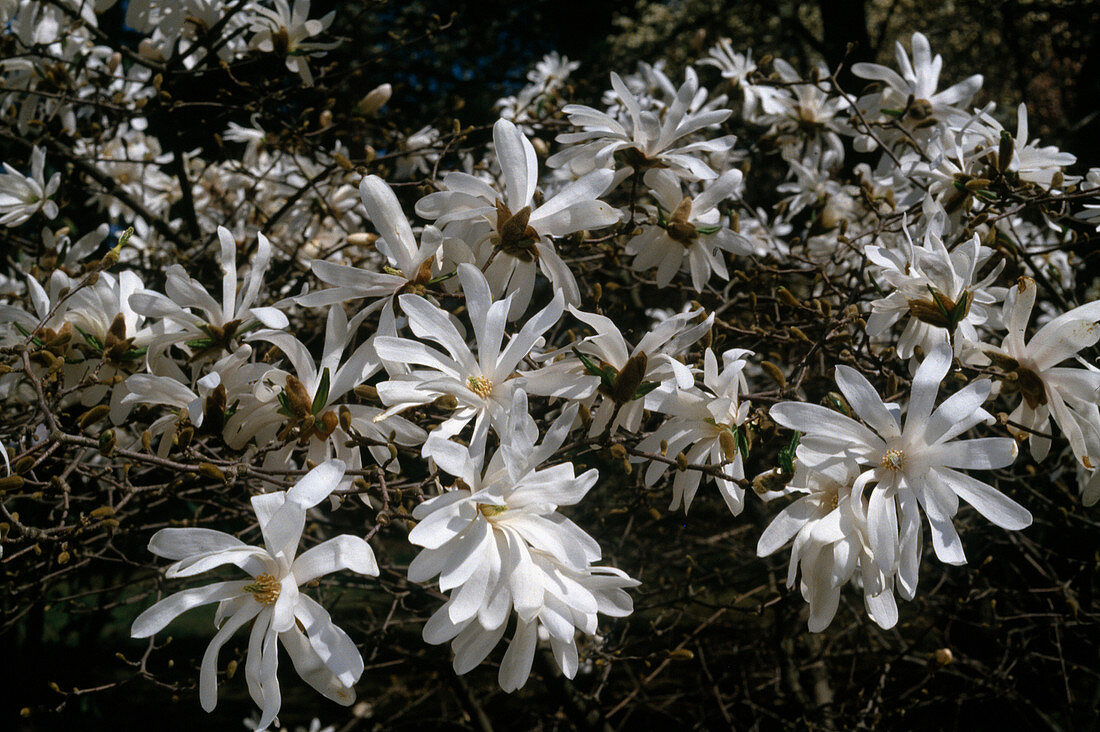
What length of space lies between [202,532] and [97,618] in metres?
2.28

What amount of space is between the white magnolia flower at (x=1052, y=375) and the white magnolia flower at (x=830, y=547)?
1.01ft

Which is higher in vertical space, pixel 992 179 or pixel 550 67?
pixel 992 179

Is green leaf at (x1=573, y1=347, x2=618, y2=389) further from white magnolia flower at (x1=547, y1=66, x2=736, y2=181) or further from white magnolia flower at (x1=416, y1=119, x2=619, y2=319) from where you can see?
white magnolia flower at (x1=547, y1=66, x2=736, y2=181)

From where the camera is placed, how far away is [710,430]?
0.97 meters

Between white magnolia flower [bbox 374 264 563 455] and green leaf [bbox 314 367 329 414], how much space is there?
0.09 meters

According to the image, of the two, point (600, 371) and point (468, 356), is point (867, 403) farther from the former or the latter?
point (468, 356)

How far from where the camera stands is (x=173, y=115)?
2.01 meters

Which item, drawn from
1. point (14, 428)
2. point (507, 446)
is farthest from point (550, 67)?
point (507, 446)

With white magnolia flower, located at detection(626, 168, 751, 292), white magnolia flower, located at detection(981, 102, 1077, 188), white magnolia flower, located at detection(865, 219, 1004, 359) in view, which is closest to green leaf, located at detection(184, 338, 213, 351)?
white magnolia flower, located at detection(626, 168, 751, 292)

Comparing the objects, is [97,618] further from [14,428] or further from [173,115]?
[173,115]

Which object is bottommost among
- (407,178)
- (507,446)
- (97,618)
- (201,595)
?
(97,618)

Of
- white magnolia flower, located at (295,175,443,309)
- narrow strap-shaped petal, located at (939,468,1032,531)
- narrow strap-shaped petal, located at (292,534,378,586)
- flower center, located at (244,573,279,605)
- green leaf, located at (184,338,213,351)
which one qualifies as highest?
white magnolia flower, located at (295,175,443,309)

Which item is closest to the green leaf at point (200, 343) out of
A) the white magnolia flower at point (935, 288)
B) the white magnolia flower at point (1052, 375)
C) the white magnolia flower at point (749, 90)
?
the white magnolia flower at point (935, 288)

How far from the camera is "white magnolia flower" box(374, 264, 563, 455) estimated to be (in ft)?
2.85
